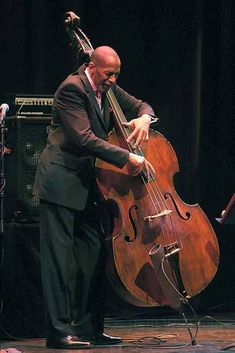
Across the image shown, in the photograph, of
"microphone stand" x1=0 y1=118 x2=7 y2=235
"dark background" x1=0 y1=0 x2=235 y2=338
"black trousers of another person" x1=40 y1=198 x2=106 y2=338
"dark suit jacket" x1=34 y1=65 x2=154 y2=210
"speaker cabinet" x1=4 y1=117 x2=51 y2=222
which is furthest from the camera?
"dark background" x1=0 y1=0 x2=235 y2=338

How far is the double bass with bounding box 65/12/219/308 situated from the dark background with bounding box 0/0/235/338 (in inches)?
52.6

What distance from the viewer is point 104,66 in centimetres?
416

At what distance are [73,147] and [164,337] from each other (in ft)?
4.24

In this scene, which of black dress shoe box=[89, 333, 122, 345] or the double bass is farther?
black dress shoe box=[89, 333, 122, 345]

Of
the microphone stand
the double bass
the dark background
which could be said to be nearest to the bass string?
the double bass

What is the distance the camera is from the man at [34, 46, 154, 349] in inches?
163

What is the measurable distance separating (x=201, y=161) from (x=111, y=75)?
1945 millimetres

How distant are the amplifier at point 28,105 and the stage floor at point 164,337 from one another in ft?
4.12

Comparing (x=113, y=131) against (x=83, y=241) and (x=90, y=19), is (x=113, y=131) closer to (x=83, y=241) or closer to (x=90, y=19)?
(x=83, y=241)

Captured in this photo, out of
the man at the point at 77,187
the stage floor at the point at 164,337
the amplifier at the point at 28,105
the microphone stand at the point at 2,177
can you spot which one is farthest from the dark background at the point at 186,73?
the man at the point at 77,187

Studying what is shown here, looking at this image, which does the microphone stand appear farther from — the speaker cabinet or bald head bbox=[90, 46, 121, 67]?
bald head bbox=[90, 46, 121, 67]

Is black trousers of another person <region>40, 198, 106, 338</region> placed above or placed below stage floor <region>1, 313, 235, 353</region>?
above

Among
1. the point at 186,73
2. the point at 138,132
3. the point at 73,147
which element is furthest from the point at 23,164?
the point at 186,73

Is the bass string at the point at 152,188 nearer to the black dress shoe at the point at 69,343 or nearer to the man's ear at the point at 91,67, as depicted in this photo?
the man's ear at the point at 91,67
